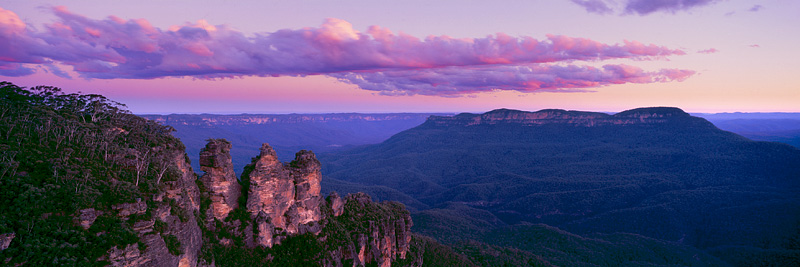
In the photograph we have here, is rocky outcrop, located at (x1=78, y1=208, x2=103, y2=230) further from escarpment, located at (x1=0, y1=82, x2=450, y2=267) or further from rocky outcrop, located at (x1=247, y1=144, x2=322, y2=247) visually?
rocky outcrop, located at (x1=247, y1=144, x2=322, y2=247)

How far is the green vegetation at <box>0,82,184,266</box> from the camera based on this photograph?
18969mm

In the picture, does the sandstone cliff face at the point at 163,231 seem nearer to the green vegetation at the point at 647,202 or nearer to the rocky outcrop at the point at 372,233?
the rocky outcrop at the point at 372,233

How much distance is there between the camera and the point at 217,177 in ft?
119

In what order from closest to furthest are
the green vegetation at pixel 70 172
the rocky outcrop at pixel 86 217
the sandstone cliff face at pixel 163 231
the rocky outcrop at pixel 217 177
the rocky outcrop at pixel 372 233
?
1. the green vegetation at pixel 70 172
2. the rocky outcrop at pixel 86 217
3. the sandstone cliff face at pixel 163 231
4. the rocky outcrop at pixel 217 177
5. the rocky outcrop at pixel 372 233

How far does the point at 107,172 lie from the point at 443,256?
54804 millimetres

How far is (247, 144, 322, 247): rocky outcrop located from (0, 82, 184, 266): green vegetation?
29.0 ft

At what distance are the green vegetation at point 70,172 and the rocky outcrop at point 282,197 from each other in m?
8.85

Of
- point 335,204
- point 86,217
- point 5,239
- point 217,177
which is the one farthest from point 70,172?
point 335,204

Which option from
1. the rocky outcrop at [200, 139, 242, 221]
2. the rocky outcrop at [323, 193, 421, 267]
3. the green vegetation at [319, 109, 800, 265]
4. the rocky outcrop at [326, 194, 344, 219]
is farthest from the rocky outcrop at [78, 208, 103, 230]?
the green vegetation at [319, 109, 800, 265]

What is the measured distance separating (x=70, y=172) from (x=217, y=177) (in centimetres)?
1347

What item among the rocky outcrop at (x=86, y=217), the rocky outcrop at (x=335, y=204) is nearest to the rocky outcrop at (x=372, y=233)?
the rocky outcrop at (x=335, y=204)

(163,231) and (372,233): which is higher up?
(163,231)

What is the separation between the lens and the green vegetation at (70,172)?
19.0 m

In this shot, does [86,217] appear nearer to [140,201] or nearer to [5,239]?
[140,201]
